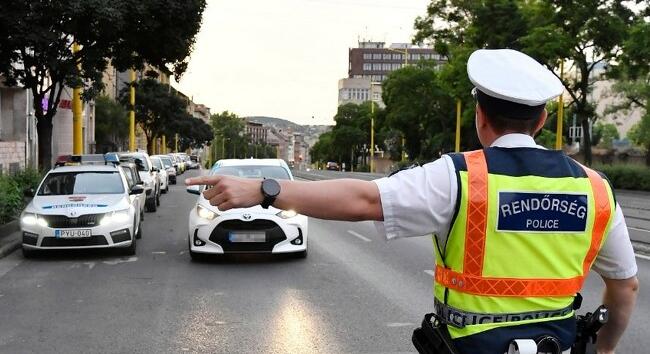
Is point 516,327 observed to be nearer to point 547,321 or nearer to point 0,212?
point 547,321

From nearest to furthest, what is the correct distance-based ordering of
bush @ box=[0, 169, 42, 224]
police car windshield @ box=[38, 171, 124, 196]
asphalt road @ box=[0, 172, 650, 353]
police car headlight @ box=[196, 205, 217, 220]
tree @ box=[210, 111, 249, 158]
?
asphalt road @ box=[0, 172, 650, 353] → police car headlight @ box=[196, 205, 217, 220] → police car windshield @ box=[38, 171, 124, 196] → bush @ box=[0, 169, 42, 224] → tree @ box=[210, 111, 249, 158]

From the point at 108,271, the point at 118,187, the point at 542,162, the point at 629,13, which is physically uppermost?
the point at 629,13

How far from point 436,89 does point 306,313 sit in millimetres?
48443

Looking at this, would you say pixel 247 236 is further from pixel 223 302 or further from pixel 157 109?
pixel 157 109

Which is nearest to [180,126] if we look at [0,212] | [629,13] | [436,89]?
[436,89]

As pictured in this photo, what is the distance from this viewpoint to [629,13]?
33.8 meters

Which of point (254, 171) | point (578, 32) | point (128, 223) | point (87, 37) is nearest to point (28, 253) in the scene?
point (128, 223)

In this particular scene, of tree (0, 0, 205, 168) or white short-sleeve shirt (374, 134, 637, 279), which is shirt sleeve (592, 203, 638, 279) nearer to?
white short-sleeve shirt (374, 134, 637, 279)

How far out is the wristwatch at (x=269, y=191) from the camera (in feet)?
6.49

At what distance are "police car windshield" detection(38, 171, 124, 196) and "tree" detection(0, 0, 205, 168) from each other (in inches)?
214

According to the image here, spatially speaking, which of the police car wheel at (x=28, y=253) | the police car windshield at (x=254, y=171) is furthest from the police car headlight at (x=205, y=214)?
the police car wheel at (x=28, y=253)

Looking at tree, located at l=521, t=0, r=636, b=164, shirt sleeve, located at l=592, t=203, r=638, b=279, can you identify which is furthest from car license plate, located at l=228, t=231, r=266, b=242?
tree, located at l=521, t=0, r=636, b=164

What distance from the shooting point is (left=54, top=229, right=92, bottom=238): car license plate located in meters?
11.0

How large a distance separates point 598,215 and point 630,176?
119ft
